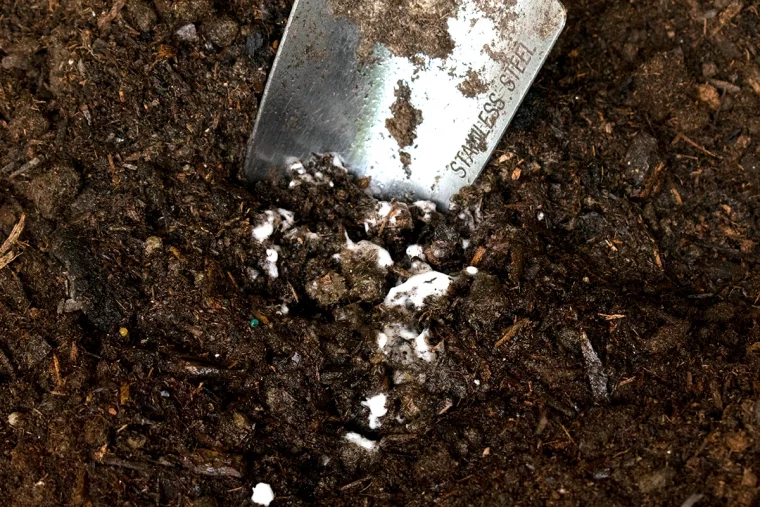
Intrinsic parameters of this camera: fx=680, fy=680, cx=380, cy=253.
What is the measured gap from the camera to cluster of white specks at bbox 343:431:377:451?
2.05 metres

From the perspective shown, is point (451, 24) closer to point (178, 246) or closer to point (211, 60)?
point (211, 60)

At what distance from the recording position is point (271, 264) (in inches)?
87.9

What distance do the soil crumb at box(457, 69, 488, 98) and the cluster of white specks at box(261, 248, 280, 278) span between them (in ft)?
2.74

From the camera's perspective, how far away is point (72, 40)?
2.28 metres

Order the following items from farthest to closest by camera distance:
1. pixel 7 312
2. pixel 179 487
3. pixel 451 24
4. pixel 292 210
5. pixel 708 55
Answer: pixel 708 55
pixel 292 210
pixel 451 24
pixel 7 312
pixel 179 487

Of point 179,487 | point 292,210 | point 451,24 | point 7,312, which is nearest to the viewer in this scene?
point 179,487

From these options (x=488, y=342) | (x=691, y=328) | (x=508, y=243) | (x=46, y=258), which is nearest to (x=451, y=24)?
(x=508, y=243)

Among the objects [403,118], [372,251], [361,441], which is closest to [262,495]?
[361,441]

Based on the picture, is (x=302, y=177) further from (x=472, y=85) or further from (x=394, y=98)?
(x=472, y=85)

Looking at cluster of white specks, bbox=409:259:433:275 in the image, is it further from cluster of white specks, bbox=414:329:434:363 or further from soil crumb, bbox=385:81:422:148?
soil crumb, bbox=385:81:422:148

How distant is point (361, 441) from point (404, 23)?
1354 mm

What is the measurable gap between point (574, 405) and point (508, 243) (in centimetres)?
55

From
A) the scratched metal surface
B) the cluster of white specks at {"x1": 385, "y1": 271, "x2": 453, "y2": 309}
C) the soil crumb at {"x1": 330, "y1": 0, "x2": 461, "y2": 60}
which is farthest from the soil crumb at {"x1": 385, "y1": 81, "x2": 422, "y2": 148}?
the cluster of white specks at {"x1": 385, "y1": 271, "x2": 453, "y2": 309}

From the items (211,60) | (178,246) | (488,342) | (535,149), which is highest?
(535,149)
